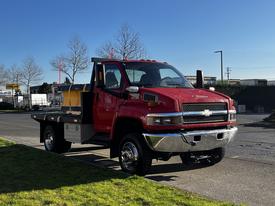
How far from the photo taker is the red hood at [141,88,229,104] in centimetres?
825

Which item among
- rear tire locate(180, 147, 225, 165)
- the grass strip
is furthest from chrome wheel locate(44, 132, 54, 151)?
rear tire locate(180, 147, 225, 165)

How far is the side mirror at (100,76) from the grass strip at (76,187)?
67.9 inches

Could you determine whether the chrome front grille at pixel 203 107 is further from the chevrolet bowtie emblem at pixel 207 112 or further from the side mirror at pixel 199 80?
the side mirror at pixel 199 80

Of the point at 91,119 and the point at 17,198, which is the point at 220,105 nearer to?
the point at 91,119

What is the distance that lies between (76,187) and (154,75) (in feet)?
10.8

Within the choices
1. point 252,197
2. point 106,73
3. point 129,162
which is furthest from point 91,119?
point 252,197

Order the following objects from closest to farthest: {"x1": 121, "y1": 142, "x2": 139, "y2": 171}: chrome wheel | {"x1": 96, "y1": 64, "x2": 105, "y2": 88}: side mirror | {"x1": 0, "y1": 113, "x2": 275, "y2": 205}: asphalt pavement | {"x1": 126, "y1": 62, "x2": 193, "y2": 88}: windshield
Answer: {"x1": 0, "y1": 113, "x2": 275, "y2": 205}: asphalt pavement < {"x1": 121, "y1": 142, "x2": 139, "y2": 171}: chrome wheel < {"x1": 126, "y1": 62, "x2": 193, "y2": 88}: windshield < {"x1": 96, "y1": 64, "x2": 105, "y2": 88}: side mirror

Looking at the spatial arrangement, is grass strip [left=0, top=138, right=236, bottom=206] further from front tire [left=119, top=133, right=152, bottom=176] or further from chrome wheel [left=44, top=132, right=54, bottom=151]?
chrome wheel [left=44, top=132, right=54, bottom=151]

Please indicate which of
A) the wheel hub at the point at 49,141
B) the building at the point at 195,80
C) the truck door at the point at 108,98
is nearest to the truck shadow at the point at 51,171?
the wheel hub at the point at 49,141

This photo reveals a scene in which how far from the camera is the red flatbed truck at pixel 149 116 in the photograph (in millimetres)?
8141

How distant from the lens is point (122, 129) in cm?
923

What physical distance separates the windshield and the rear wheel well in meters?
0.79

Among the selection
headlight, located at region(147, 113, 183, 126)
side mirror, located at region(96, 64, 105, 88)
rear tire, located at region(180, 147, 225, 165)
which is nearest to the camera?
headlight, located at region(147, 113, 183, 126)

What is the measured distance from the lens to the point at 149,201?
249 inches
